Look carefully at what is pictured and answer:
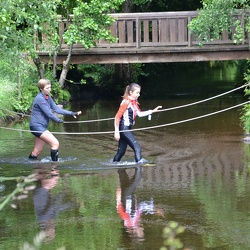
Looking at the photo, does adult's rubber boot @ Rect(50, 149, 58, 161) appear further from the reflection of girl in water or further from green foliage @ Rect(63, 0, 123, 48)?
green foliage @ Rect(63, 0, 123, 48)

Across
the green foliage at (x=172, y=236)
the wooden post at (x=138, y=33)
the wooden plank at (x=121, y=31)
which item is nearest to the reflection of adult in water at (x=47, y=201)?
the green foliage at (x=172, y=236)

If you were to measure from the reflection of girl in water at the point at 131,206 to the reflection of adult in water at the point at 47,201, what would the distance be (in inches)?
30.5

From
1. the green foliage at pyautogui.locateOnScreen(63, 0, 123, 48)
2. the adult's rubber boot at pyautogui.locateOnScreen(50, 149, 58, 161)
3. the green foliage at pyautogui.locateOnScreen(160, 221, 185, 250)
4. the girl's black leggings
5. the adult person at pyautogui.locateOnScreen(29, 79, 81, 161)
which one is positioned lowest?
the adult's rubber boot at pyautogui.locateOnScreen(50, 149, 58, 161)

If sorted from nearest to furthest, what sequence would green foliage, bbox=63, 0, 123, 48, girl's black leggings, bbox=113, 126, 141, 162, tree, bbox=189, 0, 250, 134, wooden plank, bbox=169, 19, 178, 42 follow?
1. girl's black leggings, bbox=113, 126, 141, 162
2. tree, bbox=189, 0, 250, 134
3. green foliage, bbox=63, 0, 123, 48
4. wooden plank, bbox=169, 19, 178, 42

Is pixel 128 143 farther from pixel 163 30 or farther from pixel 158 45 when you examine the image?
pixel 163 30

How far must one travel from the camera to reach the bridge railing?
2294 cm

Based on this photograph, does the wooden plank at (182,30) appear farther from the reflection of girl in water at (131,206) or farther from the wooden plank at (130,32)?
the reflection of girl in water at (131,206)

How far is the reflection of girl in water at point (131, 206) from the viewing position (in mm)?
7891

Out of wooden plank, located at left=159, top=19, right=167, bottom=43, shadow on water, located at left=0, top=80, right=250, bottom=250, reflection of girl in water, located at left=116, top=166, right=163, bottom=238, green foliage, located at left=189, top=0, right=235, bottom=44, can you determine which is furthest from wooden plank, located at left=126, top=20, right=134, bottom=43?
reflection of girl in water, located at left=116, top=166, right=163, bottom=238

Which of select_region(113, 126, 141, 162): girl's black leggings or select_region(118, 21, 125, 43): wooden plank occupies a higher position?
select_region(118, 21, 125, 43): wooden plank

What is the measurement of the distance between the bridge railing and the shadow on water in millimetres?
6781

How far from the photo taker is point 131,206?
9.00 metres

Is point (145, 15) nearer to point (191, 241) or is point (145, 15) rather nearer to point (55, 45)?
point (55, 45)

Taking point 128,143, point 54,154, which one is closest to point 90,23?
point 54,154
